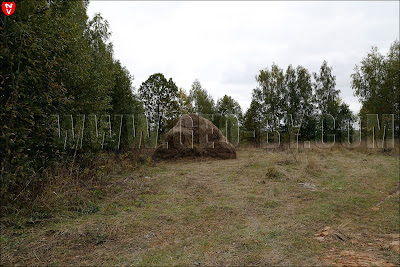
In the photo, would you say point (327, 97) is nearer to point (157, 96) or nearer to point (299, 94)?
point (299, 94)

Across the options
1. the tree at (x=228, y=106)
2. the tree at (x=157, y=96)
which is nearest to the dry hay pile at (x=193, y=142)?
the tree at (x=157, y=96)

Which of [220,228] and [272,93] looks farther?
[272,93]

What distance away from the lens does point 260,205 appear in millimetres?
5309

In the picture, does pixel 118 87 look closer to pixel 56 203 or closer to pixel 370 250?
→ pixel 56 203

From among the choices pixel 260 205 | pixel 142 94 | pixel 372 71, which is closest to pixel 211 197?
pixel 260 205

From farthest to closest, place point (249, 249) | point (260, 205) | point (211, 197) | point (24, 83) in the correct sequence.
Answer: point (211, 197), point (260, 205), point (24, 83), point (249, 249)

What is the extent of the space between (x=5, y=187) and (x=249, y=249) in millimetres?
3471

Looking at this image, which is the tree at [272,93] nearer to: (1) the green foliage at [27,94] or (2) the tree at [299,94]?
(2) the tree at [299,94]

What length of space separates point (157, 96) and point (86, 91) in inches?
404

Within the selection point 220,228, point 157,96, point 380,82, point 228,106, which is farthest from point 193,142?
point 228,106

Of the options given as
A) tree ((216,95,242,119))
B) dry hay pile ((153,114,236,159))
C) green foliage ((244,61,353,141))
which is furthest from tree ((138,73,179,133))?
tree ((216,95,242,119))

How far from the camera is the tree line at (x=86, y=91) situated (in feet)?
12.9

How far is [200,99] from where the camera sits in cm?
2970

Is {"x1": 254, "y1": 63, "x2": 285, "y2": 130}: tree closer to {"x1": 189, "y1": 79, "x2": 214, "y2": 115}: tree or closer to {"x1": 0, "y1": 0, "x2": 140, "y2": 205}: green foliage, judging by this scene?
{"x1": 189, "y1": 79, "x2": 214, "y2": 115}: tree
